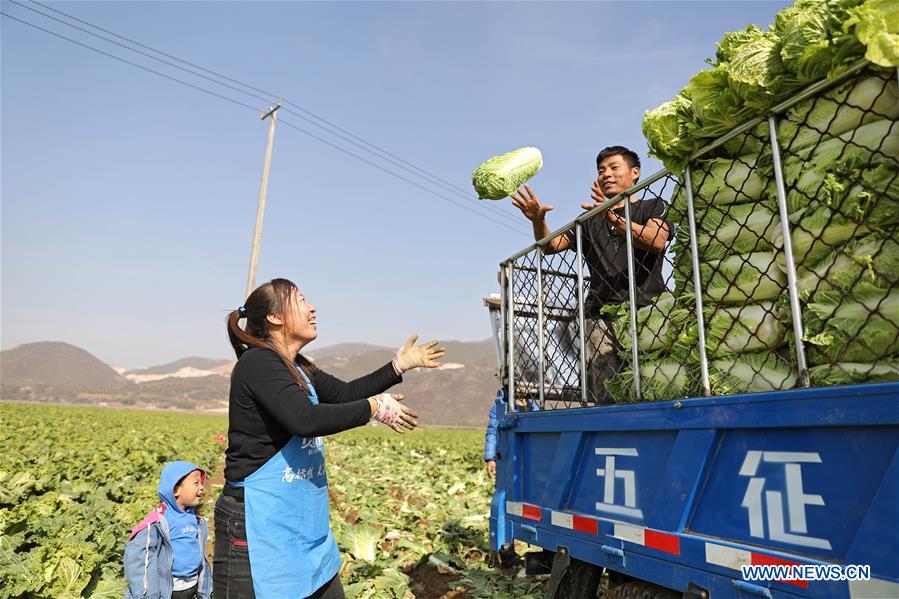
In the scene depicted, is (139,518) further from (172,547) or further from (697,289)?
(697,289)

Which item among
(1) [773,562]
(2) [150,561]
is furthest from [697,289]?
(2) [150,561]

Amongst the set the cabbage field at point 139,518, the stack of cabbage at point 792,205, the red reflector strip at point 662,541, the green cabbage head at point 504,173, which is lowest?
the cabbage field at point 139,518

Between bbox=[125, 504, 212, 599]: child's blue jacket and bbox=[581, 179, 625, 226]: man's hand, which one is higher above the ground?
bbox=[581, 179, 625, 226]: man's hand

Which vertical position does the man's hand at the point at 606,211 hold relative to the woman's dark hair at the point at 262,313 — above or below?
above

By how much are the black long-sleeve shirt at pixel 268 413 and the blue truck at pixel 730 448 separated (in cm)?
136

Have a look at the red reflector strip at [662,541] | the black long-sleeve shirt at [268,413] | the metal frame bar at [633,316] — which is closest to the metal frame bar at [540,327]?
the metal frame bar at [633,316]

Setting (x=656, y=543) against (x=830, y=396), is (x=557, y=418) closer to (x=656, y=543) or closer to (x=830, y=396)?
(x=656, y=543)

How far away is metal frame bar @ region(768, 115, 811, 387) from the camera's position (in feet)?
7.57

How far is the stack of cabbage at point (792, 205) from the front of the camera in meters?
2.14

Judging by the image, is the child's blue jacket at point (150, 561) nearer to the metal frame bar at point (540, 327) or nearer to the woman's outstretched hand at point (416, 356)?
the woman's outstretched hand at point (416, 356)

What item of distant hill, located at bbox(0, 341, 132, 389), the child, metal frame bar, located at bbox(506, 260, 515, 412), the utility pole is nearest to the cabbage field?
the child

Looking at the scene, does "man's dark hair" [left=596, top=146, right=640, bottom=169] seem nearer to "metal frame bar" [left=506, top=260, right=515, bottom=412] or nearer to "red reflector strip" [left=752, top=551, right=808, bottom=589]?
"metal frame bar" [left=506, top=260, right=515, bottom=412]

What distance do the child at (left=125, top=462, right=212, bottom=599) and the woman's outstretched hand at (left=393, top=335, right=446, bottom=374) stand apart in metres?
2.05

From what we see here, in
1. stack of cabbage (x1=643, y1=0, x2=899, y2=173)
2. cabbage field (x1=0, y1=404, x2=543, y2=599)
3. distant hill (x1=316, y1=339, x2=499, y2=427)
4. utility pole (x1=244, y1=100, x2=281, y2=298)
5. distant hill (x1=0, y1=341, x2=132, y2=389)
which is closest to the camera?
stack of cabbage (x1=643, y1=0, x2=899, y2=173)
